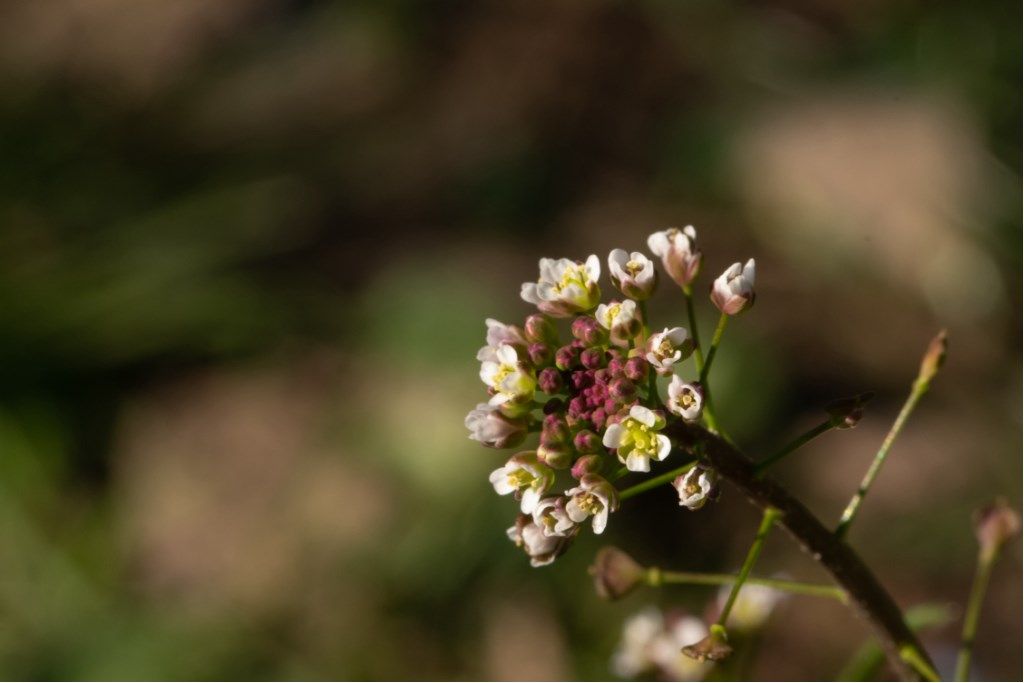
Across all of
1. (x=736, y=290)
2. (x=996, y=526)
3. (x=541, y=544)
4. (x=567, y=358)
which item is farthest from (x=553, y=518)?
(x=996, y=526)

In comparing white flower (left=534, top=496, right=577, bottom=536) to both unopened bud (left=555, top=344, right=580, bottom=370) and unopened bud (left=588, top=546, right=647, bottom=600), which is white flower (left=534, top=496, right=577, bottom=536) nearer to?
unopened bud (left=555, top=344, right=580, bottom=370)

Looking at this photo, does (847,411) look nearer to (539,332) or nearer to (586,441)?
(586,441)

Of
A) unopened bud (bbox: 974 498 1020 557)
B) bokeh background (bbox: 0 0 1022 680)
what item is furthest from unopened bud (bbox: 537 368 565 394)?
bokeh background (bbox: 0 0 1022 680)

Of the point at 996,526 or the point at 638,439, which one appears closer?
the point at 638,439

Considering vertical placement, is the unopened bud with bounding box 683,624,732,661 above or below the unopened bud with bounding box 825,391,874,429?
below

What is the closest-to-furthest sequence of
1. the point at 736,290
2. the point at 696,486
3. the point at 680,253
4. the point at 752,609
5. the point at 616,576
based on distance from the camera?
the point at 696,486 < the point at 736,290 < the point at 680,253 < the point at 616,576 < the point at 752,609

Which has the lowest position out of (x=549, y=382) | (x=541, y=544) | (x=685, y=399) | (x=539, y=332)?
(x=541, y=544)

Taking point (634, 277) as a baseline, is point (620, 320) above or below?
below
